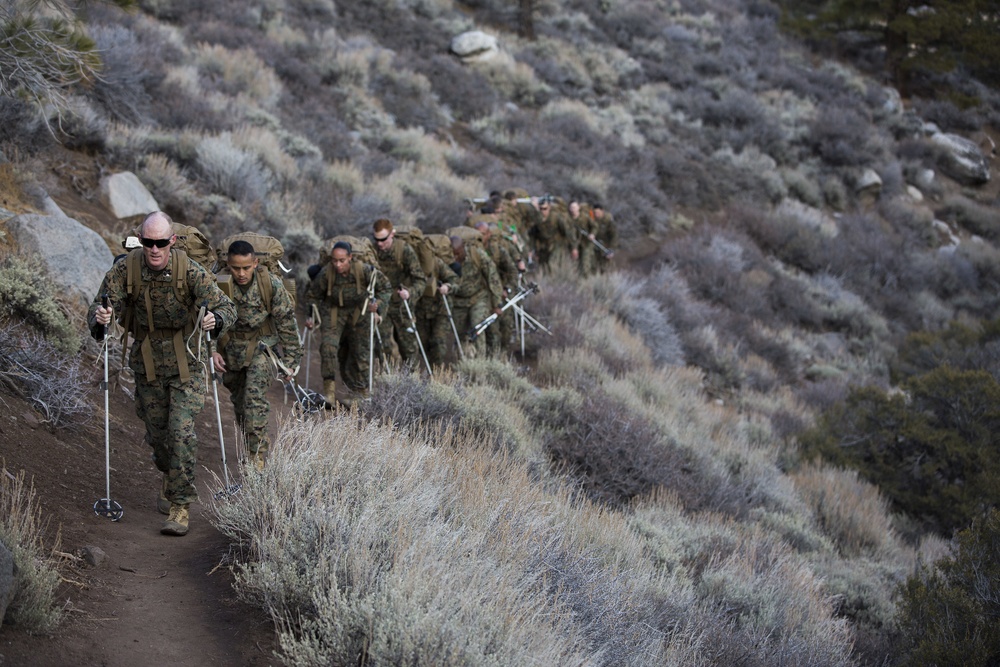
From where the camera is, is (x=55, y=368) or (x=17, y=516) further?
(x=55, y=368)

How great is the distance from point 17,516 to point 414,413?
387 centimetres

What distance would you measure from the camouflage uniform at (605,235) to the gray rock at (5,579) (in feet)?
48.4

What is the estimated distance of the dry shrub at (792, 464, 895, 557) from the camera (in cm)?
965

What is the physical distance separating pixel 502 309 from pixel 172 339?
667 cm

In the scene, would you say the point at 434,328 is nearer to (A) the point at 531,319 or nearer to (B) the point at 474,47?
(A) the point at 531,319

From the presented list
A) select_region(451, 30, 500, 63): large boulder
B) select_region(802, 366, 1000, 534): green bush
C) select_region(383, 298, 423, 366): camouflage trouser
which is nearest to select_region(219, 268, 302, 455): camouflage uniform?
select_region(383, 298, 423, 366): camouflage trouser

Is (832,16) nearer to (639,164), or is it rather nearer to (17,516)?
(639,164)

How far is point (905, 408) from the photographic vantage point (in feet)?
40.2

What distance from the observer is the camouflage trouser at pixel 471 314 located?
11914mm

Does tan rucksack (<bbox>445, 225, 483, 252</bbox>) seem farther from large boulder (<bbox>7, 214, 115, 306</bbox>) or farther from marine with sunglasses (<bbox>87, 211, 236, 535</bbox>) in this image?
marine with sunglasses (<bbox>87, 211, 236, 535</bbox>)

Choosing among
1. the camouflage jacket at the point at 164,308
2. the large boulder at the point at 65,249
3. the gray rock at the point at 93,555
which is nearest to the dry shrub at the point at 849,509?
the camouflage jacket at the point at 164,308

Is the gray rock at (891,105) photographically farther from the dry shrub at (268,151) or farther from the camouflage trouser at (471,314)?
the camouflage trouser at (471,314)

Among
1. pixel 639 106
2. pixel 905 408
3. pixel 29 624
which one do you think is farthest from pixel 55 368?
pixel 639 106

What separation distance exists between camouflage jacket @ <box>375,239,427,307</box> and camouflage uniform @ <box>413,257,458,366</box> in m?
0.65
